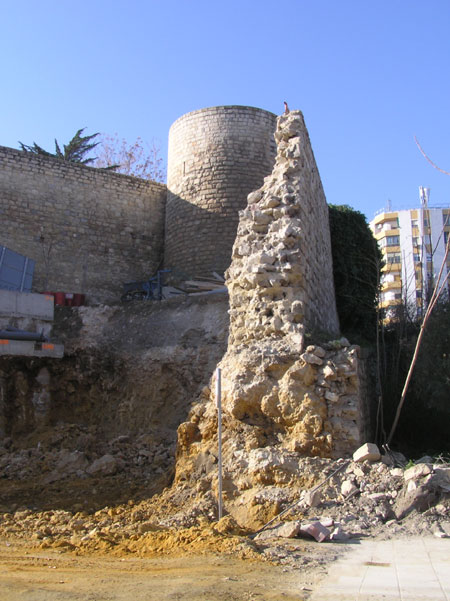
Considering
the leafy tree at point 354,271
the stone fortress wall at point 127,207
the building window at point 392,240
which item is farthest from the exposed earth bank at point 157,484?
the building window at point 392,240

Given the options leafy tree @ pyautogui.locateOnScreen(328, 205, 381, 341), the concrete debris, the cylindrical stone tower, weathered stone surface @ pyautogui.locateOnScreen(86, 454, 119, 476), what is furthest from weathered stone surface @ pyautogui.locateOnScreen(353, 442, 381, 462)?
the cylindrical stone tower

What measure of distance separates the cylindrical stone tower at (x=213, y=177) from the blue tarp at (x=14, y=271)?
530 cm

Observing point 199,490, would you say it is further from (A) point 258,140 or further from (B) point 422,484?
(A) point 258,140

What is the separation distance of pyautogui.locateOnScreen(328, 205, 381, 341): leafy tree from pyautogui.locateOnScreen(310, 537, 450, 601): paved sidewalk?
22.3ft

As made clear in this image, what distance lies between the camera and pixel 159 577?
13.8 ft

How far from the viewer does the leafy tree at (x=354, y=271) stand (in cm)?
1223

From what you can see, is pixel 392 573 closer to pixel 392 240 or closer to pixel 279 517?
pixel 279 517

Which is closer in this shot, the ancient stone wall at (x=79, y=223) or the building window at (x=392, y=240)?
the ancient stone wall at (x=79, y=223)

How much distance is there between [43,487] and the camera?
8.16m

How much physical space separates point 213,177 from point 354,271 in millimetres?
5768

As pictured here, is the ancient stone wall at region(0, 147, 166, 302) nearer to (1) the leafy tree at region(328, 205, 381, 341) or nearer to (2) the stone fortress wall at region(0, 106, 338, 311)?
(2) the stone fortress wall at region(0, 106, 338, 311)

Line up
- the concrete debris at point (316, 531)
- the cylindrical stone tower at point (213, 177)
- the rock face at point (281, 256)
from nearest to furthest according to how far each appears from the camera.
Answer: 1. the concrete debris at point (316, 531)
2. the rock face at point (281, 256)
3. the cylindrical stone tower at point (213, 177)

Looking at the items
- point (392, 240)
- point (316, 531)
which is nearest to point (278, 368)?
point (316, 531)

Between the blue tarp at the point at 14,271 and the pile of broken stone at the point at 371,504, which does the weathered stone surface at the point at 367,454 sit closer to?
the pile of broken stone at the point at 371,504
